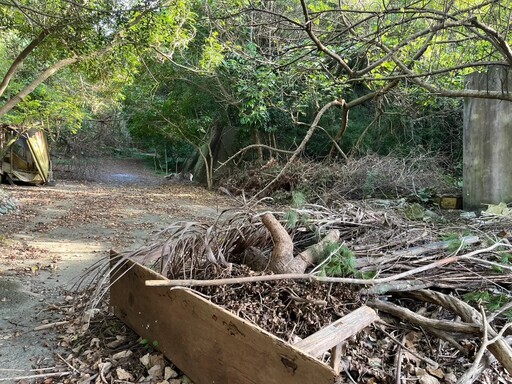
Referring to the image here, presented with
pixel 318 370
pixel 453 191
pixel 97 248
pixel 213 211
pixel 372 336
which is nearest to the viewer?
pixel 318 370

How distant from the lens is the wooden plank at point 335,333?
166cm

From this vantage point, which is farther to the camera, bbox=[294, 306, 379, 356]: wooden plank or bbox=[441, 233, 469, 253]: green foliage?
bbox=[441, 233, 469, 253]: green foliage

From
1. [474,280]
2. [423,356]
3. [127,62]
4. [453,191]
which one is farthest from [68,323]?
[453,191]

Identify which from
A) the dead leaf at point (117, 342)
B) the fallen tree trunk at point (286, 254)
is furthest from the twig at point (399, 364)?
the dead leaf at point (117, 342)

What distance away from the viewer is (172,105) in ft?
45.1

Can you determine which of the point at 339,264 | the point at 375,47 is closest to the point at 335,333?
the point at 339,264

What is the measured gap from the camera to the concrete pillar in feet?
19.6

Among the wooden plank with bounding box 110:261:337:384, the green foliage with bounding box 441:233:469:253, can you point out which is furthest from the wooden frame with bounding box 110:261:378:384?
the green foliage with bounding box 441:233:469:253

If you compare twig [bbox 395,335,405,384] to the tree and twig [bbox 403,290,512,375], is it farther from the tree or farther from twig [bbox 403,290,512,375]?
the tree

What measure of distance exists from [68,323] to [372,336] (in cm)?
229

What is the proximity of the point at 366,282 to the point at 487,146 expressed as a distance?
16.9 feet

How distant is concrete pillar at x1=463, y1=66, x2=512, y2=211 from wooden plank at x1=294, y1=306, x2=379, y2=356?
5.21 metres

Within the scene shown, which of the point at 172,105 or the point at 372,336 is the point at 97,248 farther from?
the point at 172,105

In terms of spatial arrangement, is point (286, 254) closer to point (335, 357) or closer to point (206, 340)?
point (206, 340)
